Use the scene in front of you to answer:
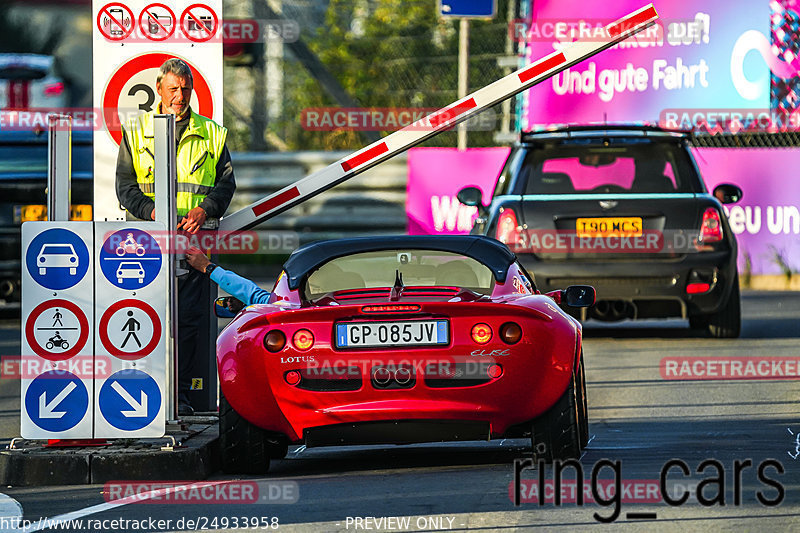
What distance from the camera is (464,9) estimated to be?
22266mm

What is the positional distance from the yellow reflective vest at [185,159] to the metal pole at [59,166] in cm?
121

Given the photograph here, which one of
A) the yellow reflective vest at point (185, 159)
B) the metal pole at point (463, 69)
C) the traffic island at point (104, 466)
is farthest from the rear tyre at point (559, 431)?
the metal pole at point (463, 69)

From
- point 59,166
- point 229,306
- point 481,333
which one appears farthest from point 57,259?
point 481,333

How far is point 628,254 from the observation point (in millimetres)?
14016

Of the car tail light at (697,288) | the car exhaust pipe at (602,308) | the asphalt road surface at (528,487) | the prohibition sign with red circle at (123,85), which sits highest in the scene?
the prohibition sign with red circle at (123,85)

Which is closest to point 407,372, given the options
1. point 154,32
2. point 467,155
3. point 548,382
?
point 548,382

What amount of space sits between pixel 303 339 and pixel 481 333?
0.75 meters

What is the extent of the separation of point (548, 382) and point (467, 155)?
13665 mm

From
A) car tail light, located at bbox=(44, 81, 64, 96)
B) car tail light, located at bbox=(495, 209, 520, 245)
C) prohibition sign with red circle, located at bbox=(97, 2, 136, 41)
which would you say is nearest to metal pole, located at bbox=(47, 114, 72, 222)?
prohibition sign with red circle, located at bbox=(97, 2, 136, 41)

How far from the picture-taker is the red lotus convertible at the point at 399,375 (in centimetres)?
757

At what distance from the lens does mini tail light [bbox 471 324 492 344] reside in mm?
7570

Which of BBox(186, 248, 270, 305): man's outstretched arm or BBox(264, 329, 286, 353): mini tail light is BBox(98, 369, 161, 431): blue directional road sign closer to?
BBox(264, 329, 286, 353): mini tail light

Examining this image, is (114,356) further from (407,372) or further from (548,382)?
(548,382)

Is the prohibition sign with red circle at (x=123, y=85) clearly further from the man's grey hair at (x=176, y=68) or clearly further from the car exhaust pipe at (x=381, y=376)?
the car exhaust pipe at (x=381, y=376)
